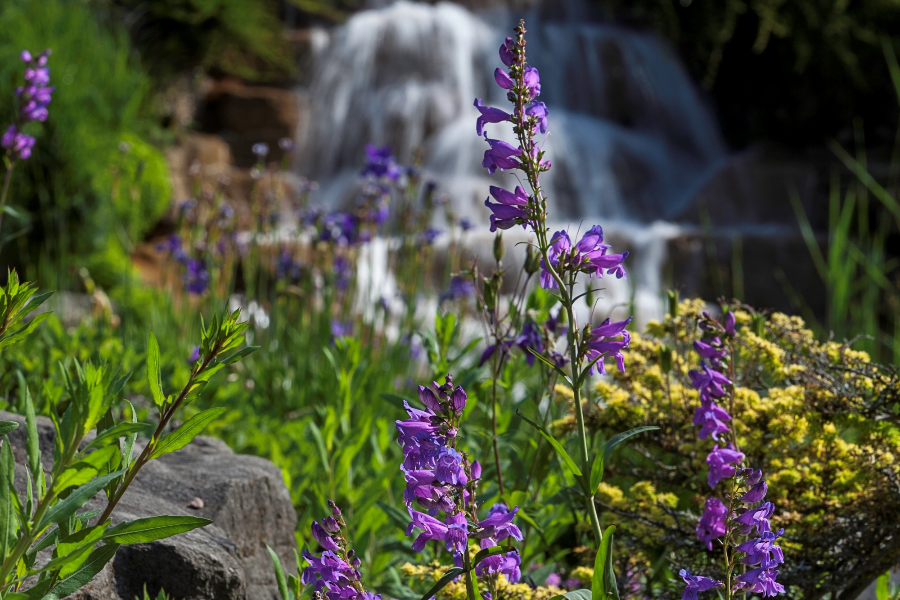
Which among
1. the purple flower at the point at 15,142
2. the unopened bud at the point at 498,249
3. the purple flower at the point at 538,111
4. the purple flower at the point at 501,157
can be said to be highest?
the purple flower at the point at 538,111

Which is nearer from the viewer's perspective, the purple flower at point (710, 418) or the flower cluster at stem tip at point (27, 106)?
the purple flower at point (710, 418)

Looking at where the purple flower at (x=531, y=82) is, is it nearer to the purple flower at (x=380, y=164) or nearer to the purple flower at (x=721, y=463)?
the purple flower at (x=721, y=463)

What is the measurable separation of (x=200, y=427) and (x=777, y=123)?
11137 millimetres

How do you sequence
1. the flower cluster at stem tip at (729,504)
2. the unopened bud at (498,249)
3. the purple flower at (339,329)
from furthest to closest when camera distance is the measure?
the purple flower at (339,329), the unopened bud at (498,249), the flower cluster at stem tip at (729,504)

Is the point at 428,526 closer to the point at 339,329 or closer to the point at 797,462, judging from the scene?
the point at 797,462

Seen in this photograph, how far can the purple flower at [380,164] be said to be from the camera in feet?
9.39

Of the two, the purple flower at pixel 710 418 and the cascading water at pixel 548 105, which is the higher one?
the cascading water at pixel 548 105

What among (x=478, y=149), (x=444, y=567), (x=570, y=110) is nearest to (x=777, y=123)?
(x=570, y=110)

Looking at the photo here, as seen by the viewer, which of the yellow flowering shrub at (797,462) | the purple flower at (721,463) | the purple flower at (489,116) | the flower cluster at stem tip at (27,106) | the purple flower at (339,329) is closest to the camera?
the purple flower at (489,116)

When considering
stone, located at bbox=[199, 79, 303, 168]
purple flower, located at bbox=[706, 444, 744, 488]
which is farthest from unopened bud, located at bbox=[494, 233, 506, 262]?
stone, located at bbox=[199, 79, 303, 168]

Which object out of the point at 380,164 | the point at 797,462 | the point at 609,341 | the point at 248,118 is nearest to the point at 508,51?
the point at 609,341

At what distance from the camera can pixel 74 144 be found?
4.95 m

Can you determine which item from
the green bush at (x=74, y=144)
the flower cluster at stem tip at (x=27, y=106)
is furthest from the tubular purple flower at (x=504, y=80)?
the green bush at (x=74, y=144)

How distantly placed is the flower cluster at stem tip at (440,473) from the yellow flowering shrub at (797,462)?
0.64 metres
